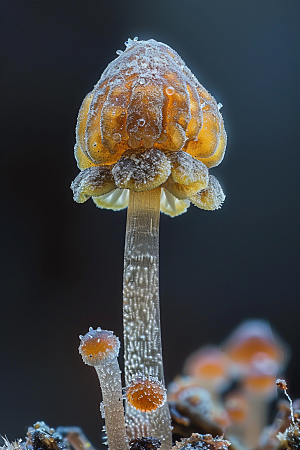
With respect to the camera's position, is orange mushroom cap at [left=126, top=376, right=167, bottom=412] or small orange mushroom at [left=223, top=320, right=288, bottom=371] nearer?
orange mushroom cap at [left=126, top=376, right=167, bottom=412]

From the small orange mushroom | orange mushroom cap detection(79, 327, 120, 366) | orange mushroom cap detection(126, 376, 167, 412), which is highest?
the small orange mushroom

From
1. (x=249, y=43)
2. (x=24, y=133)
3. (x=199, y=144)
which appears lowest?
(x=199, y=144)

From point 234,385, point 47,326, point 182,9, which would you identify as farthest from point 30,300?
point 182,9

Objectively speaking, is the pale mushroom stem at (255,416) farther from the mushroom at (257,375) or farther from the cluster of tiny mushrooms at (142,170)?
the cluster of tiny mushrooms at (142,170)

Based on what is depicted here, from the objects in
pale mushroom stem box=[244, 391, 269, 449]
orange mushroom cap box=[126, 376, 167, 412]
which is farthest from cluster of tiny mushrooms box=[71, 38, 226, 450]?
pale mushroom stem box=[244, 391, 269, 449]

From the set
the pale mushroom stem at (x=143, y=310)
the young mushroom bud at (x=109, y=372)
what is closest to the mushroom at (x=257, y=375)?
the pale mushroom stem at (x=143, y=310)

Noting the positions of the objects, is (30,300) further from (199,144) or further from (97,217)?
(199,144)

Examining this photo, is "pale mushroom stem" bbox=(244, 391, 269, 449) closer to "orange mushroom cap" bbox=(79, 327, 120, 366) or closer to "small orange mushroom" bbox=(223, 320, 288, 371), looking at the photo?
"small orange mushroom" bbox=(223, 320, 288, 371)

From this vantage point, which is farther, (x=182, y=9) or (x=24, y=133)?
(x=24, y=133)
